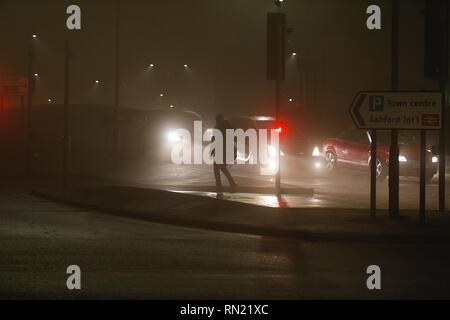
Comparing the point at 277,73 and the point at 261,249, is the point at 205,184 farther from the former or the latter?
the point at 261,249

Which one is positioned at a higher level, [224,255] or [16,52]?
[16,52]

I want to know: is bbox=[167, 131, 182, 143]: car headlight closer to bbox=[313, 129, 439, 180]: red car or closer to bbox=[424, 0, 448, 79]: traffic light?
bbox=[313, 129, 439, 180]: red car

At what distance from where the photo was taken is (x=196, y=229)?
15359mm

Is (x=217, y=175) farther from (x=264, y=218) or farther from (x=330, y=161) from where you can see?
(x=330, y=161)

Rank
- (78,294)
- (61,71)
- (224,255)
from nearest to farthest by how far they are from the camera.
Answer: (78,294) < (224,255) < (61,71)

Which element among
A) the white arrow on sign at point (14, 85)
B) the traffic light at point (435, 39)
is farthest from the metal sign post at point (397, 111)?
the white arrow on sign at point (14, 85)

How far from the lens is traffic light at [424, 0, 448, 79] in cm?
1683

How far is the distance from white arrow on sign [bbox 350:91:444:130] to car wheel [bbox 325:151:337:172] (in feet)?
44.9

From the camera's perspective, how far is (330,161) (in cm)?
3006

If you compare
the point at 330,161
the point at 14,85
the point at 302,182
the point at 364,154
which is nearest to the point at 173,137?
the point at 14,85

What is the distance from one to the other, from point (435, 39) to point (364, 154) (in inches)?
448

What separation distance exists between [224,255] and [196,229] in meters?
3.19

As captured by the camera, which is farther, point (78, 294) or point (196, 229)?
point (196, 229)
